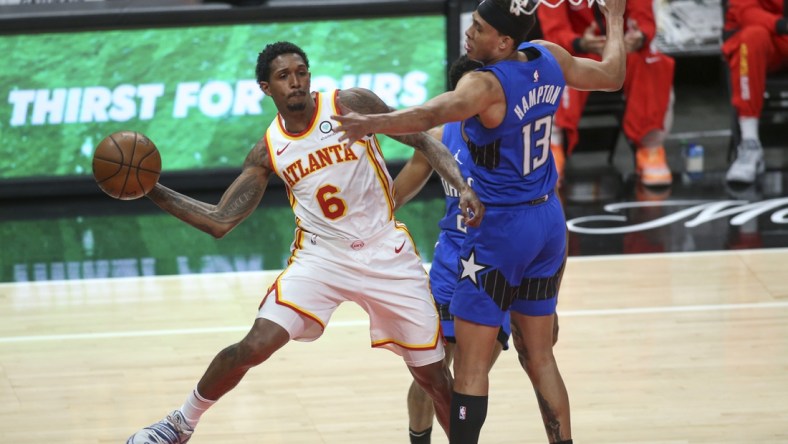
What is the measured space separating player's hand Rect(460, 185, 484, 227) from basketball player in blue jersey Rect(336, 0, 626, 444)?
5.4 inches

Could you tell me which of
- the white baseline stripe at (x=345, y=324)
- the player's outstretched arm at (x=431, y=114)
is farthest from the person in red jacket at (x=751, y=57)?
the player's outstretched arm at (x=431, y=114)

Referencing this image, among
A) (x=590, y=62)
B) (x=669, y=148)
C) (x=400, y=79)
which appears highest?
(x=590, y=62)

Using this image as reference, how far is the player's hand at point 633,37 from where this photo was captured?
10.2 meters

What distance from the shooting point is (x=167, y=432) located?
17.7ft

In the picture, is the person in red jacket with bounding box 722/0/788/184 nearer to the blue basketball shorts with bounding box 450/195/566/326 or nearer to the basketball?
the blue basketball shorts with bounding box 450/195/566/326

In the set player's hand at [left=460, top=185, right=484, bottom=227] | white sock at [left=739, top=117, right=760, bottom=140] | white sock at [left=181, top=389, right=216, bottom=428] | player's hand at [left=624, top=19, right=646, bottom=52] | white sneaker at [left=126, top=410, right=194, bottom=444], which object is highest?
player's hand at [left=460, top=185, right=484, bottom=227]

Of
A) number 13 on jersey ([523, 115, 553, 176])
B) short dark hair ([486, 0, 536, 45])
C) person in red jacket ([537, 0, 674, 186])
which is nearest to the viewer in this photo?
short dark hair ([486, 0, 536, 45])

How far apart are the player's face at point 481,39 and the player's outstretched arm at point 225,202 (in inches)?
42.4

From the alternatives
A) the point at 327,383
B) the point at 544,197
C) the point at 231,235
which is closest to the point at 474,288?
the point at 544,197

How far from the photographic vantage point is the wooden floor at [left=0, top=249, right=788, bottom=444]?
6117mm

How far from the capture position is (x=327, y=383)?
22.1 feet

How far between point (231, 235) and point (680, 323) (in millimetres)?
3857

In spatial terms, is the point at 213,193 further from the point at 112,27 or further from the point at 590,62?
the point at 590,62

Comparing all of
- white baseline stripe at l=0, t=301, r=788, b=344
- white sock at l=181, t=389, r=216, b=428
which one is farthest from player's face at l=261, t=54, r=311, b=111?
white baseline stripe at l=0, t=301, r=788, b=344
